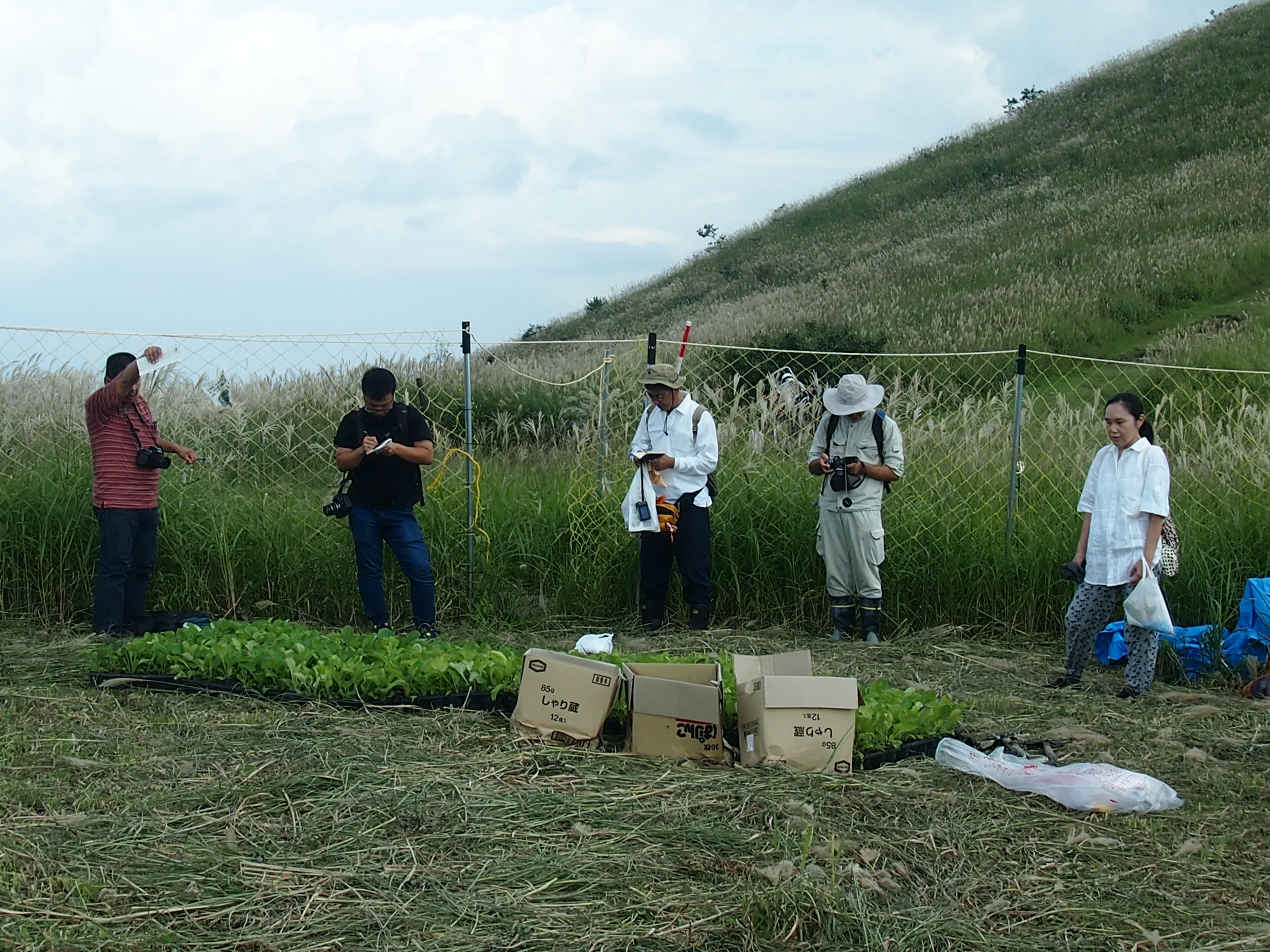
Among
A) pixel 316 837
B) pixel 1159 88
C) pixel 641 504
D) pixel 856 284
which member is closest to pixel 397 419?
pixel 641 504

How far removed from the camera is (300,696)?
521cm

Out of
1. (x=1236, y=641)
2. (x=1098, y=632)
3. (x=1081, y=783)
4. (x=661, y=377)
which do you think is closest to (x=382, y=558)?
(x=661, y=377)

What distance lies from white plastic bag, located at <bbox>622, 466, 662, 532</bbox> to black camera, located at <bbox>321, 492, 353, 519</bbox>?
1511mm

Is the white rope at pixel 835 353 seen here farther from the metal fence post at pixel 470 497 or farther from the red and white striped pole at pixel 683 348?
the metal fence post at pixel 470 497

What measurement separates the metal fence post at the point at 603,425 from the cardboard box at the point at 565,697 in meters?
2.98

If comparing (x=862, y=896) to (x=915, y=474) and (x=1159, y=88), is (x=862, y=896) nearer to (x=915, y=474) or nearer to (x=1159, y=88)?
(x=915, y=474)

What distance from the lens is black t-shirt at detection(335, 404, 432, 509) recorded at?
6.61 meters

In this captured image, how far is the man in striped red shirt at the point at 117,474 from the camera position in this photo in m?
6.53

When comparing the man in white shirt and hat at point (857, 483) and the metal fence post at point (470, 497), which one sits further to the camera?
the metal fence post at point (470, 497)

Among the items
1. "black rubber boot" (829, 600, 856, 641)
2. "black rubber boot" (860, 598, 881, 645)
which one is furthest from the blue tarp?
"black rubber boot" (829, 600, 856, 641)

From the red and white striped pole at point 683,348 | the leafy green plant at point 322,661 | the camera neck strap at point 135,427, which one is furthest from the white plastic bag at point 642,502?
the camera neck strap at point 135,427

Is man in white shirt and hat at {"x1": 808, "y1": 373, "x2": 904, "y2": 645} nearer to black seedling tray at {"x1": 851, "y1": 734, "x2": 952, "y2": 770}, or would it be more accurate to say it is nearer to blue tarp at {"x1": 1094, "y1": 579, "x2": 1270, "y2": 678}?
blue tarp at {"x1": 1094, "y1": 579, "x2": 1270, "y2": 678}

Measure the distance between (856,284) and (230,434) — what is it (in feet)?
66.1

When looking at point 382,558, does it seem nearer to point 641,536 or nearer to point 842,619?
point 641,536
